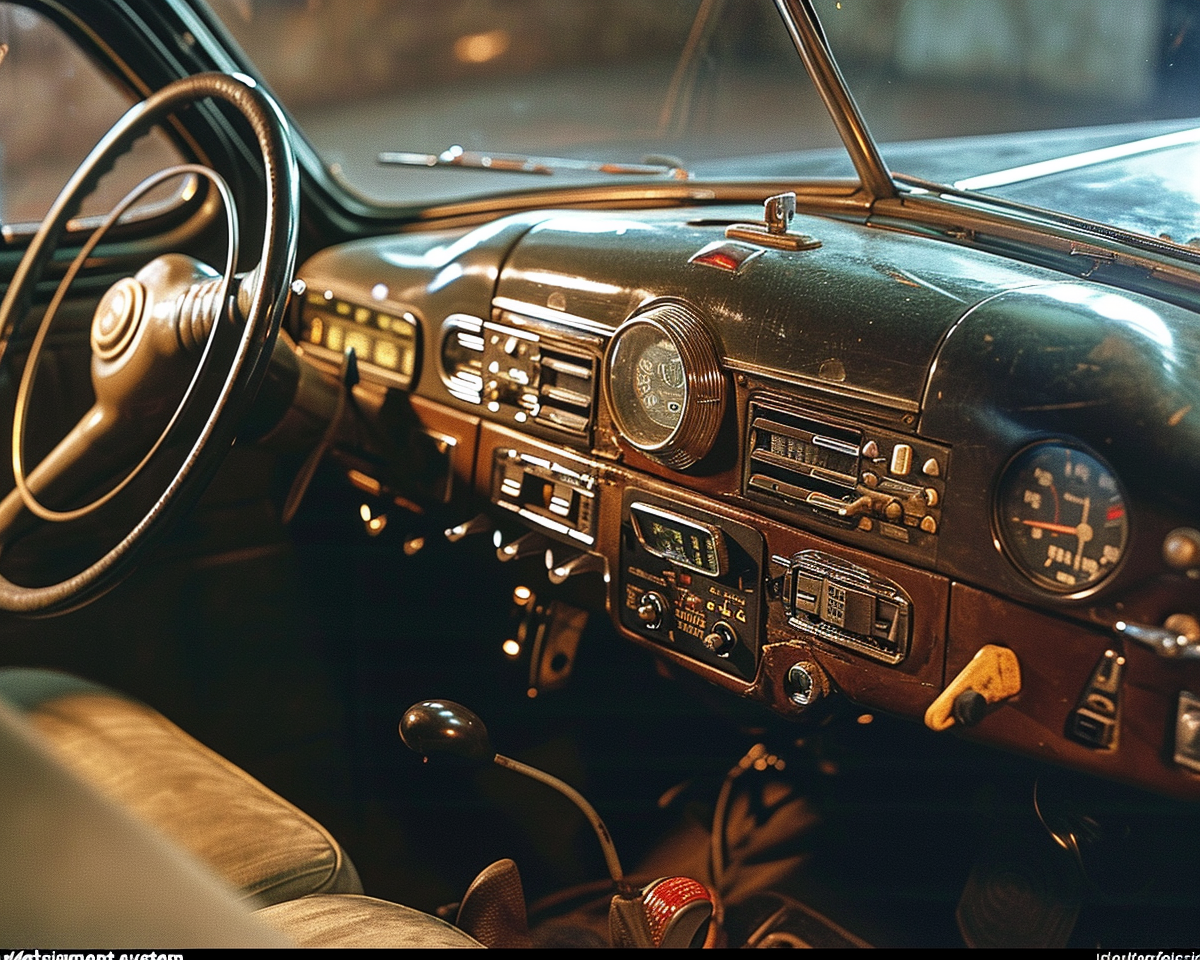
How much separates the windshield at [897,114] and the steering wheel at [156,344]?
777 mm

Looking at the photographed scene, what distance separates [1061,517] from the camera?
1461 millimetres

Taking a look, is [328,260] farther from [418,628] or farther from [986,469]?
[986,469]

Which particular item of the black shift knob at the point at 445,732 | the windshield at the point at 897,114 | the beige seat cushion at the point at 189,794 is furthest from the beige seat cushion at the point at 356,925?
the windshield at the point at 897,114

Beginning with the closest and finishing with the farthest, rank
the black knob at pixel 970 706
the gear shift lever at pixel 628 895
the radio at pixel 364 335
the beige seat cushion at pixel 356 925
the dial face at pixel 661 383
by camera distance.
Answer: the beige seat cushion at pixel 356 925 → the black knob at pixel 970 706 → the gear shift lever at pixel 628 895 → the dial face at pixel 661 383 → the radio at pixel 364 335

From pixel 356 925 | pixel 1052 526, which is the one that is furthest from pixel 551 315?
pixel 356 925

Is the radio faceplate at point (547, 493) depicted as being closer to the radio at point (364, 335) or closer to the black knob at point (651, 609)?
the black knob at point (651, 609)

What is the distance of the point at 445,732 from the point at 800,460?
0.65 m

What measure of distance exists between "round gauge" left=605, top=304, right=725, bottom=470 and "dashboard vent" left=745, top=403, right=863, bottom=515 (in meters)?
0.07

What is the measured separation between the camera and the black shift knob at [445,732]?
1787mm

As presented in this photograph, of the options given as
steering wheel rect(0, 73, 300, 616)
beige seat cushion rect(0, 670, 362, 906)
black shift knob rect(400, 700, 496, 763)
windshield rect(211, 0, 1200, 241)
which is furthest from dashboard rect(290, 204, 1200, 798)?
beige seat cushion rect(0, 670, 362, 906)

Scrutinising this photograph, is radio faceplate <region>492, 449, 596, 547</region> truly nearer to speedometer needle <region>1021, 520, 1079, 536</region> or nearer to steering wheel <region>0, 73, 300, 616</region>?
steering wheel <region>0, 73, 300, 616</region>

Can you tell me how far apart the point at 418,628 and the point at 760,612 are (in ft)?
3.52

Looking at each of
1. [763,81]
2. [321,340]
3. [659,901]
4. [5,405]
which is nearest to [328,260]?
[321,340]

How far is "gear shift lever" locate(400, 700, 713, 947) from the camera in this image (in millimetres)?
1702
